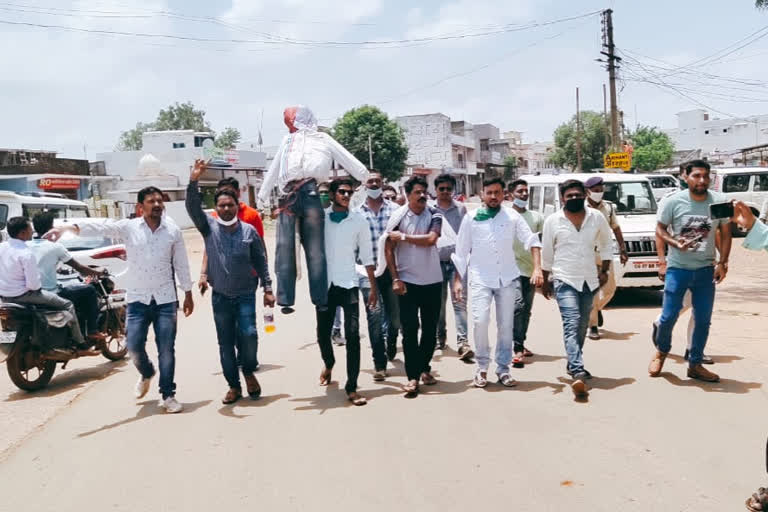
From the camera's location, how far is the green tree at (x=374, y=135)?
57.5 m

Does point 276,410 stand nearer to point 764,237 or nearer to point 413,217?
point 413,217

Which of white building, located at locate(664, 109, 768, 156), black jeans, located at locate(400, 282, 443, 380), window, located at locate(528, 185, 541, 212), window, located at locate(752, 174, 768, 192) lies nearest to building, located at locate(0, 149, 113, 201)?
window, located at locate(528, 185, 541, 212)

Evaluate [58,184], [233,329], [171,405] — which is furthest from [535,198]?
[58,184]

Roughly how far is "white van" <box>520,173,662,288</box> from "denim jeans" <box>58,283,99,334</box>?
6041mm

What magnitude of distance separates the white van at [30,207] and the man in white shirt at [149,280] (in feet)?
23.7

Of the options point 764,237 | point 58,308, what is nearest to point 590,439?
point 764,237

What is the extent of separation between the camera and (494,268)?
19.1ft

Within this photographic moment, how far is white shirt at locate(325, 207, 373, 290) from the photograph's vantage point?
5660mm

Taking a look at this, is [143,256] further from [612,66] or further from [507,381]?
[612,66]

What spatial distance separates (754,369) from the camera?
20.6 feet

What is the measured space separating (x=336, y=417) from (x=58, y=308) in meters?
3.53

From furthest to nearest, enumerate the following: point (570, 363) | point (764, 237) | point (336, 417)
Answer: point (570, 363), point (336, 417), point (764, 237)

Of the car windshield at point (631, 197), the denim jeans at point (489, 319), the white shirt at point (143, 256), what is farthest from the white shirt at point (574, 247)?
the car windshield at point (631, 197)

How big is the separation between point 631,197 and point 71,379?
370 inches
